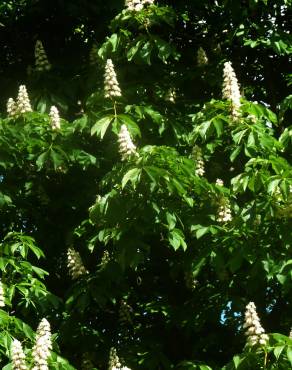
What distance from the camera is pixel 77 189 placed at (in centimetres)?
738

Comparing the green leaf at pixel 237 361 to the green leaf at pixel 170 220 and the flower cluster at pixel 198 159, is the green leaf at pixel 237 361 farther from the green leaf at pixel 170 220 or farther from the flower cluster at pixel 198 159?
the flower cluster at pixel 198 159

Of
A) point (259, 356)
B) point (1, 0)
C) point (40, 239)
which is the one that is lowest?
point (259, 356)

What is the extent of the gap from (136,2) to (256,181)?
2432 mm

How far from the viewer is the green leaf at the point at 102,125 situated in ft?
20.5

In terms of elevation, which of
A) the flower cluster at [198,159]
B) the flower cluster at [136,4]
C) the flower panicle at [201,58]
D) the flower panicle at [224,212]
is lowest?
the flower panicle at [224,212]

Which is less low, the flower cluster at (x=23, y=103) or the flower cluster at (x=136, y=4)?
the flower cluster at (x=136, y=4)

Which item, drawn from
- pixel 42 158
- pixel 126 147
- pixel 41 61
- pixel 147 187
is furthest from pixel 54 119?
pixel 147 187

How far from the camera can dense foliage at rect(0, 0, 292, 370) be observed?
5.84 meters

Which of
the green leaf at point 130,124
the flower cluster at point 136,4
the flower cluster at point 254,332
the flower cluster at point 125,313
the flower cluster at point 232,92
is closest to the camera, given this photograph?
the flower cluster at point 254,332

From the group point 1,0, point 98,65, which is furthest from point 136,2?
point 1,0

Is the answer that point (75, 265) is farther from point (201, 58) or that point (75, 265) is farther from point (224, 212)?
point (201, 58)

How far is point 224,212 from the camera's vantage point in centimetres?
621

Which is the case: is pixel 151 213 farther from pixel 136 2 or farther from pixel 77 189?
pixel 136 2

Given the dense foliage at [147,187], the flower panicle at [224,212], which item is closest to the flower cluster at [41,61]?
the dense foliage at [147,187]
